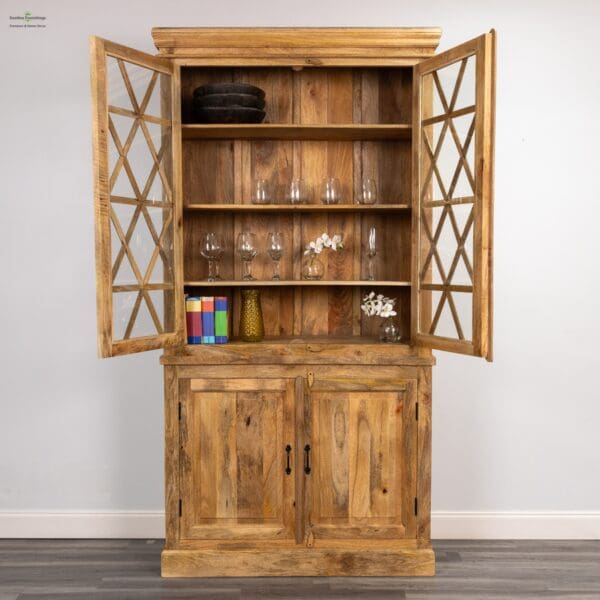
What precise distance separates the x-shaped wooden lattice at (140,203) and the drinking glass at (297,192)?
0.57 metres

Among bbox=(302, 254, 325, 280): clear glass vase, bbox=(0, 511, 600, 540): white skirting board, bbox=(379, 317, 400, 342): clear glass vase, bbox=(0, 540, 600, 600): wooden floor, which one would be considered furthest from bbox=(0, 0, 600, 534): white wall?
bbox=(302, 254, 325, 280): clear glass vase

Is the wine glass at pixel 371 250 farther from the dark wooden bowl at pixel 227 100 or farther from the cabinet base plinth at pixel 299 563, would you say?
the cabinet base plinth at pixel 299 563

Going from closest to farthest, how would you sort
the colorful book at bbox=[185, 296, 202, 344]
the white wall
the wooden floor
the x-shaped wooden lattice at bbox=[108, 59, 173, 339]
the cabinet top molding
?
the x-shaped wooden lattice at bbox=[108, 59, 173, 339], the wooden floor, the cabinet top molding, the colorful book at bbox=[185, 296, 202, 344], the white wall

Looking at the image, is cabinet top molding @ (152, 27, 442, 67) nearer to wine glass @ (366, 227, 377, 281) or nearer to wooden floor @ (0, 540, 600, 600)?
wine glass @ (366, 227, 377, 281)

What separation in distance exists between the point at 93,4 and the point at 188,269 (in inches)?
56.1

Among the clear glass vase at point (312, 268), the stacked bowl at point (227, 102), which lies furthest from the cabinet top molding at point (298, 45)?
the clear glass vase at point (312, 268)

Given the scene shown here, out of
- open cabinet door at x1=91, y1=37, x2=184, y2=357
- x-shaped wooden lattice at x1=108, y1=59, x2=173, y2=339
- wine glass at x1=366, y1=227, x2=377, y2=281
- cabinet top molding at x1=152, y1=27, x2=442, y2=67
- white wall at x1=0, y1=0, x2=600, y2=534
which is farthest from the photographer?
white wall at x1=0, y1=0, x2=600, y2=534

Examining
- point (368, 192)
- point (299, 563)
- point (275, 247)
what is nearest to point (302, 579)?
point (299, 563)

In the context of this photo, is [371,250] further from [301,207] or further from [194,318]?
[194,318]

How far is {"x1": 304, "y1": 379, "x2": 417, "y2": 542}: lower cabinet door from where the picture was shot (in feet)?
10.6

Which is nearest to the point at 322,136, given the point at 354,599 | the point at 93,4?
the point at 93,4

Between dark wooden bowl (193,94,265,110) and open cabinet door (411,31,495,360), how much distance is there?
0.73m

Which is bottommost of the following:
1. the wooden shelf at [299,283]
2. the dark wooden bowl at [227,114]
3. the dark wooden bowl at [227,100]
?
the wooden shelf at [299,283]

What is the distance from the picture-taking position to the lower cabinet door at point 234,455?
3.23 metres
